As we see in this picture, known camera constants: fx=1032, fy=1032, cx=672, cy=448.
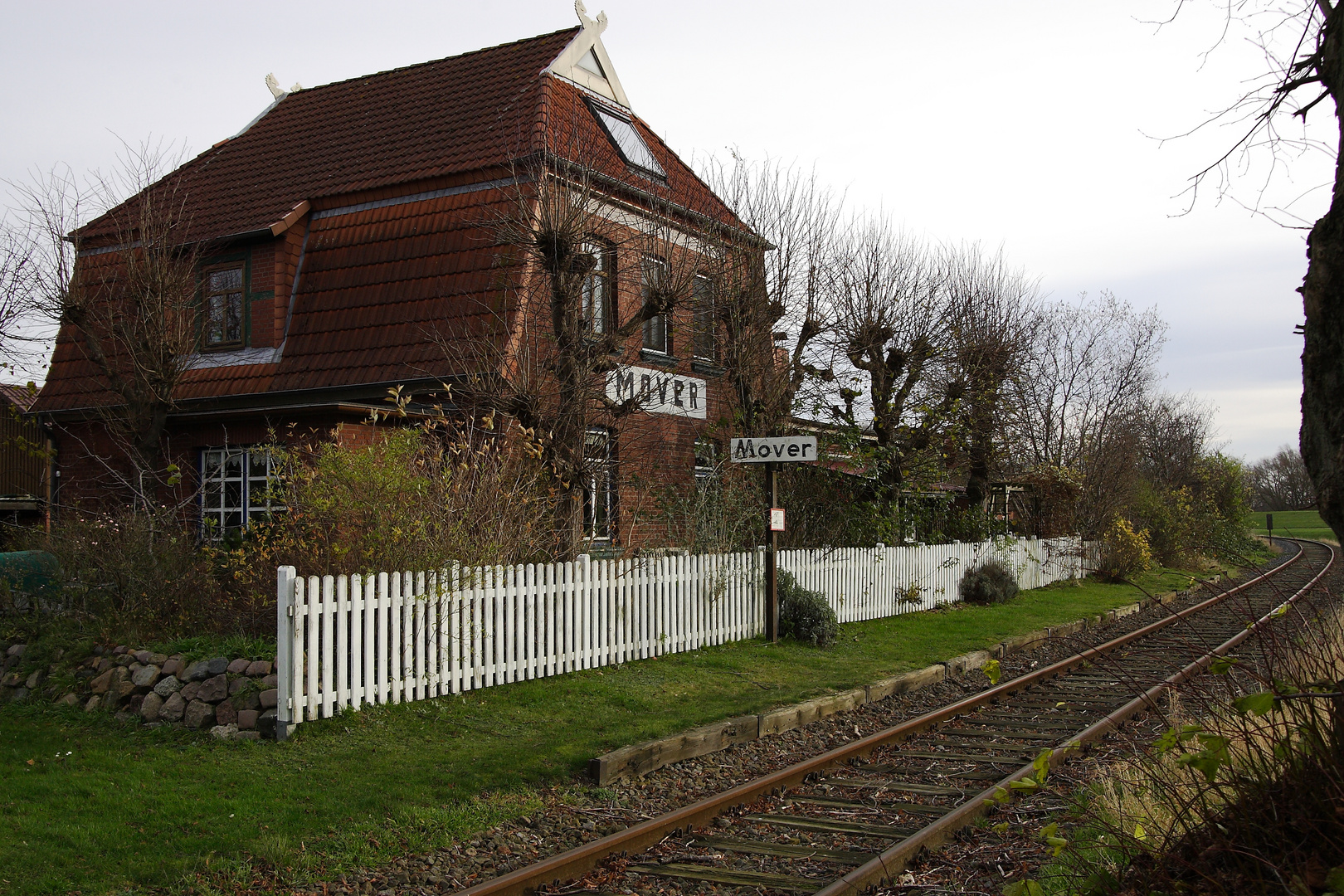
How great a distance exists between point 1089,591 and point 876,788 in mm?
17735

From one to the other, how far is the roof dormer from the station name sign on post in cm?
959

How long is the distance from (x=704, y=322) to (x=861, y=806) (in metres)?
11.6

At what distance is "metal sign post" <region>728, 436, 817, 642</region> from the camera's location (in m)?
12.9

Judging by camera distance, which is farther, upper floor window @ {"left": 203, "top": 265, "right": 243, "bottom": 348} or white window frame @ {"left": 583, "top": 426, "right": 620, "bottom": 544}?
upper floor window @ {"left": 203, "top": 265, "right": 243, "bottom": 348}

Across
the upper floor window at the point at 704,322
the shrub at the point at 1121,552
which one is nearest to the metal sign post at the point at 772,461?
the upper floor window at the point at 704,322

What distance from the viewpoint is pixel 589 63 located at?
A: 66.9 ft

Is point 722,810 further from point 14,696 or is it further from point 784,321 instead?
point 784,321

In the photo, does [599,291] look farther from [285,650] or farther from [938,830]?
[938,830]

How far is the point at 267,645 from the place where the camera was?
30.0ft


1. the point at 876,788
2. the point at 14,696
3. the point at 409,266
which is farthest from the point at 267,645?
the point at 409,266

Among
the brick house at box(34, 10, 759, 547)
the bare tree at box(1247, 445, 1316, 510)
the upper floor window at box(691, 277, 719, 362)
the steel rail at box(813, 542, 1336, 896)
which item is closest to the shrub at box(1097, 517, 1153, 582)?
the brick house at box(34, 10, 759, 547)

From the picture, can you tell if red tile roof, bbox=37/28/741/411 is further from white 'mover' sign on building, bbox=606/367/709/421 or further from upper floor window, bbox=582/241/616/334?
white 'mover' sign on building, bbox=606/367/709/421

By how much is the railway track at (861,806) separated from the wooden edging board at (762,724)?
834 millimetres

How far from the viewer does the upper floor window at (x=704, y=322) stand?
16.2m
